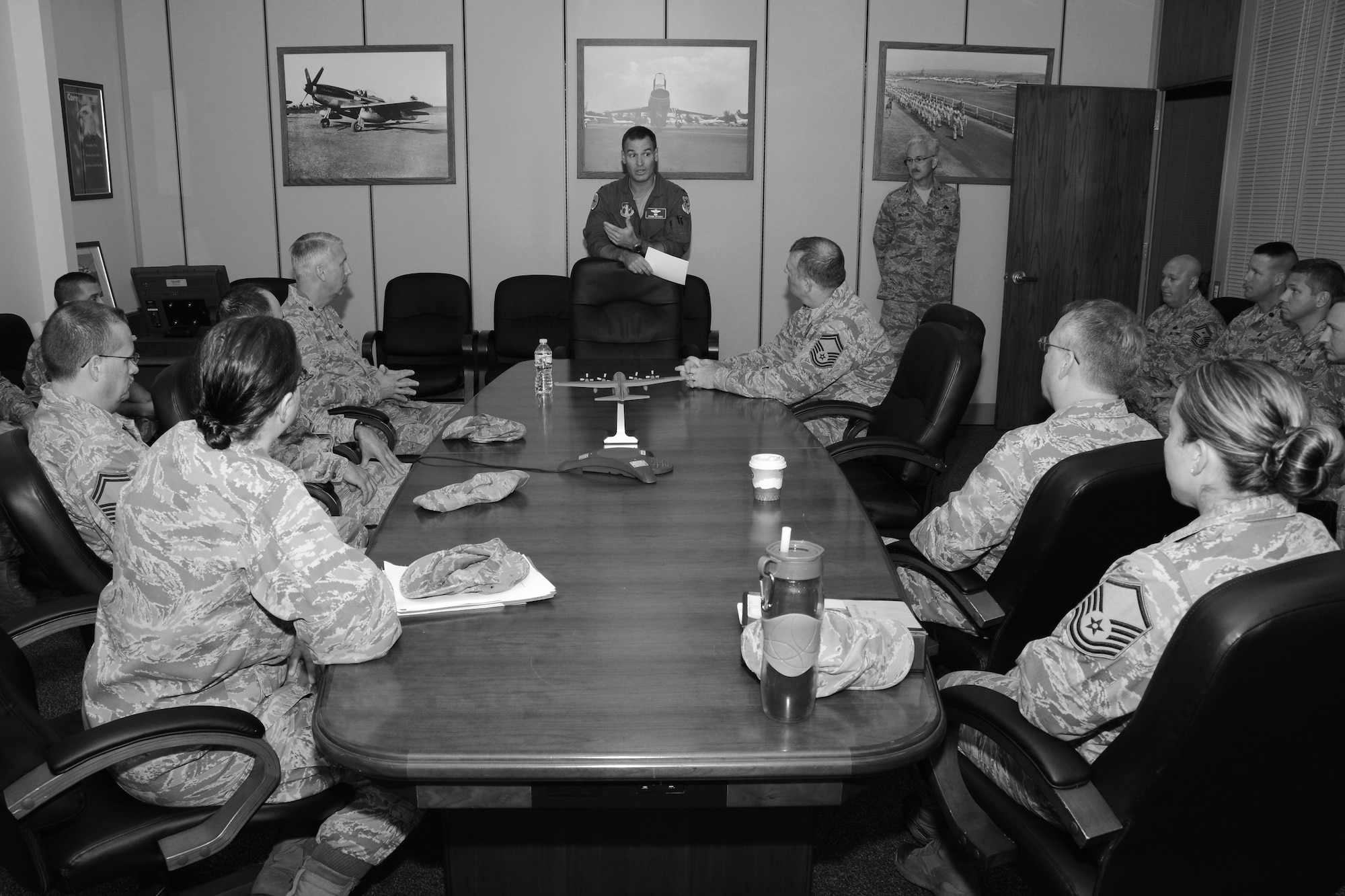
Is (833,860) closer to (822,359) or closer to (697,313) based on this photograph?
(822,359)

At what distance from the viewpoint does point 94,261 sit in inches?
230

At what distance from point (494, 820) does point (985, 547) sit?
1212 millimetres

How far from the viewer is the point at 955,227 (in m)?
6.32

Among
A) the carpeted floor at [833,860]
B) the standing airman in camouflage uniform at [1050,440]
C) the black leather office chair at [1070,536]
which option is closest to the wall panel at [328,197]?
the carpeted floor at [833,860]

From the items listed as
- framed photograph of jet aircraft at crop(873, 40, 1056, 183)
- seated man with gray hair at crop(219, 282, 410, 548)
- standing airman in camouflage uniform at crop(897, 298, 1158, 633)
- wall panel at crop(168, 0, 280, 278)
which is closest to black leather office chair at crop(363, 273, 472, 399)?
wall panel at crop(168, 0, 280, 278)

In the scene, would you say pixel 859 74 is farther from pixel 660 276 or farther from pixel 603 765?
pixel 603 765

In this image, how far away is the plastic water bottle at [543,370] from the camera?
3.87m

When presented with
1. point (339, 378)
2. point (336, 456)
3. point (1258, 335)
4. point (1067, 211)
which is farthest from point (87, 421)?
point (1067, 211)

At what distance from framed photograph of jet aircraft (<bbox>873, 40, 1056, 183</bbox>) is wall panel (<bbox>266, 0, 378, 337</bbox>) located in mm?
3219

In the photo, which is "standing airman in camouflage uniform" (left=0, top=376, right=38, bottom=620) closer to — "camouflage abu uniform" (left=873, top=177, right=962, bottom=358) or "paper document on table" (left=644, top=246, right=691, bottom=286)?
"paper document on table" (left=644, top=246, right=691, bottom=286)

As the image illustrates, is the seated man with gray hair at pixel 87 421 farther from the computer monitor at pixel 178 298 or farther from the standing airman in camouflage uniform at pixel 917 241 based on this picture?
the standing airman in camouflage uniform at pixel 917 241

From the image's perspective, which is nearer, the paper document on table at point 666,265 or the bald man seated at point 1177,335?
the paper document on table at point 666,265

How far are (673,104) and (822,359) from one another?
10.4 feet

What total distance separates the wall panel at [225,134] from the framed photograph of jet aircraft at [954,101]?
3.81 metres
